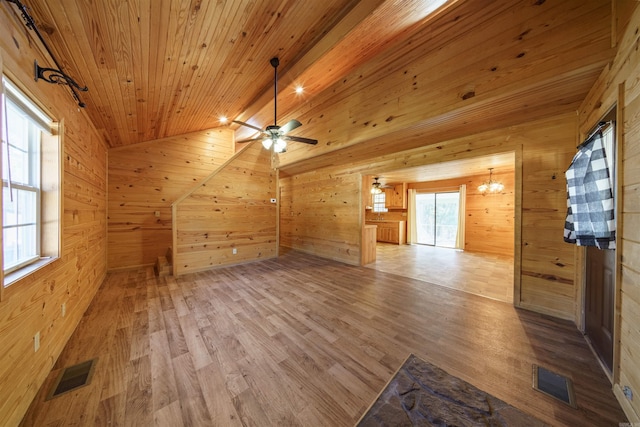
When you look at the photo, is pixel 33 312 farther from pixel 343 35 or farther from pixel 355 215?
pixel 355 215

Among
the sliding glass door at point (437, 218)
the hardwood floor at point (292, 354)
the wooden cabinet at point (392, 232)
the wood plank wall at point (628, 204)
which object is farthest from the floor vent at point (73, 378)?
the sliding glass door at point (437, 218)

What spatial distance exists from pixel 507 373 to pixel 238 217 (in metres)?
4.97

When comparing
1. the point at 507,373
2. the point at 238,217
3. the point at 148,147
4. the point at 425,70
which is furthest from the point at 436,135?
the point at 148,147

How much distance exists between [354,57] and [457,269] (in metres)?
4.61

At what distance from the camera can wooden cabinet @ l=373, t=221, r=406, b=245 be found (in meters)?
7.99

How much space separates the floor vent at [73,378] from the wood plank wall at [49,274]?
0.10 meters

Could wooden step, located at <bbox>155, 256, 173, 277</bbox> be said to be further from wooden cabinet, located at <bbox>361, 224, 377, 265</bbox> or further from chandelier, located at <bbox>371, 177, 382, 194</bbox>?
chandelier, located at <bbox>371, 177, 382, 194</bbox>

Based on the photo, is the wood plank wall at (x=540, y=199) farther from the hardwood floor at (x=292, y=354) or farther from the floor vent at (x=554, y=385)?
the floor vent at (x=554, y=385)

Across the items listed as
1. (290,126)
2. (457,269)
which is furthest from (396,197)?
(290,126)

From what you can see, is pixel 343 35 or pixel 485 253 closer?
pixel 343 35

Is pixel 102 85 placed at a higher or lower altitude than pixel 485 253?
higher

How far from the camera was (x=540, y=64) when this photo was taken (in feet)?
6.35

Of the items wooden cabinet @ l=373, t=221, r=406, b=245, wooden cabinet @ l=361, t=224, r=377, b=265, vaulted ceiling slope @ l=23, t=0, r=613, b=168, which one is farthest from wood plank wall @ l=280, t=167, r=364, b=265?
wooden cabinet @ l=373, t=221, r=406, b=245

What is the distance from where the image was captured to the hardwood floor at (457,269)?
3488 millimetres
